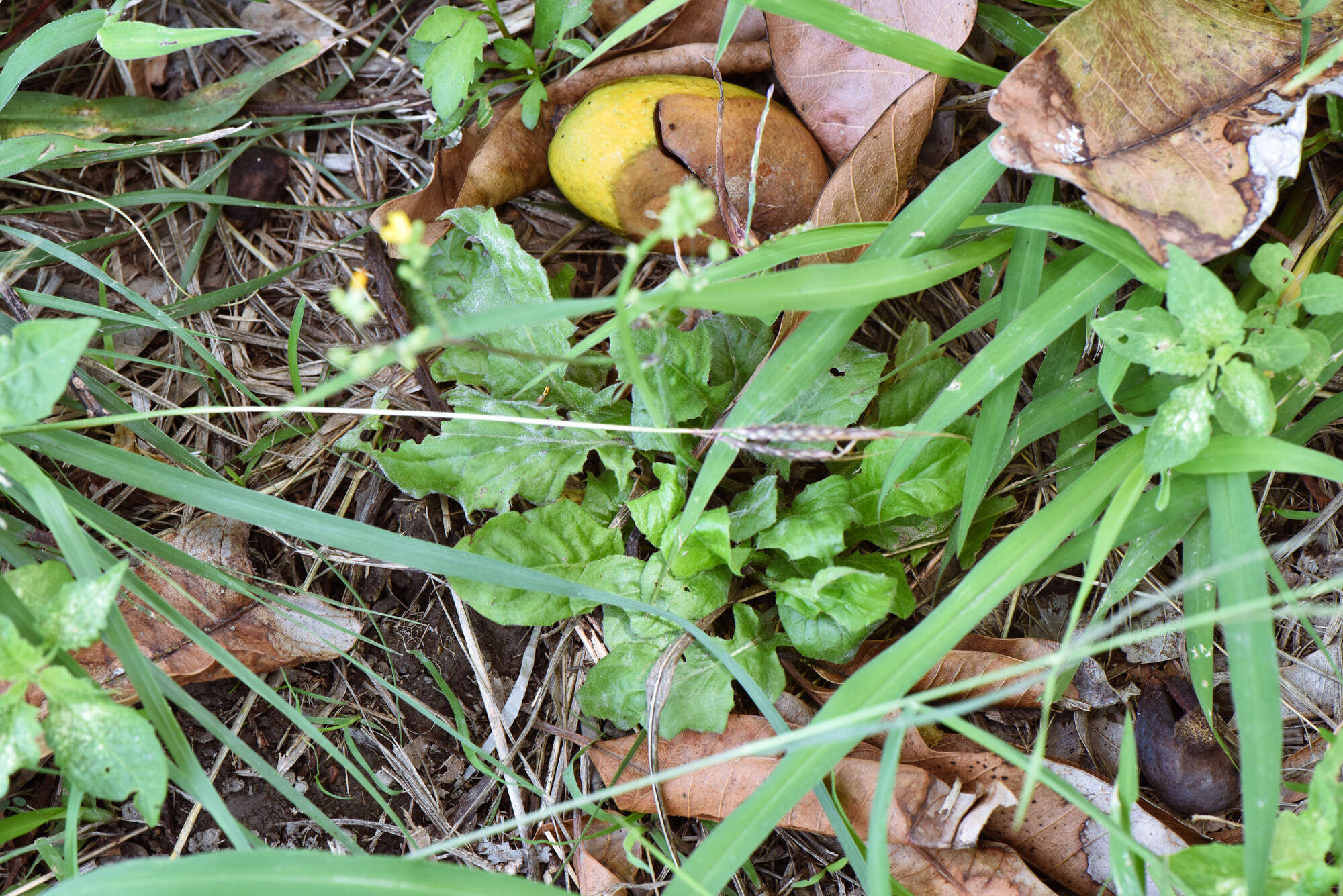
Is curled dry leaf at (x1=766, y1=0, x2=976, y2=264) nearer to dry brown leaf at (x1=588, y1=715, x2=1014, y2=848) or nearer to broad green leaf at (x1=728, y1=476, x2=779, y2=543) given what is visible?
broad green leaf at (x1=728, y1=476, x2=779, y2=543)

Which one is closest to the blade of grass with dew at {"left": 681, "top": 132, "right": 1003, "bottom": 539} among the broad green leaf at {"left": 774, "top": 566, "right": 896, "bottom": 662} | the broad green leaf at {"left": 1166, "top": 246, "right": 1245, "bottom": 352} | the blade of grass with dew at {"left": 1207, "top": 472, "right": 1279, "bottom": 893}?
the broad green leaf at {"left": 774, "top": 566, "right": 896, "bottom": 662}

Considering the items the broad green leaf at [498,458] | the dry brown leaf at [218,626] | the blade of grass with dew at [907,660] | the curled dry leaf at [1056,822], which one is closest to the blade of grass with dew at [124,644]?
the dry brown leaf at [218,626]

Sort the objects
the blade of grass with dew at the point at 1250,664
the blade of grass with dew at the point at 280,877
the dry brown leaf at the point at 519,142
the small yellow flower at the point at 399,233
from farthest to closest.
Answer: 1. the dry brown leaf at the point at 519,142
2. the blade of grass with dew at the point at 1250,664
3. the blade of grass with dew at the point at 280,877
4. the small yellow flower at the point at 399,233

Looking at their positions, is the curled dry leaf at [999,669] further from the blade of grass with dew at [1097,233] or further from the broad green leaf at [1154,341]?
the blade of grass with dew at [1097,233]

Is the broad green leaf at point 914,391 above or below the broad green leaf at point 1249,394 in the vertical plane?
below

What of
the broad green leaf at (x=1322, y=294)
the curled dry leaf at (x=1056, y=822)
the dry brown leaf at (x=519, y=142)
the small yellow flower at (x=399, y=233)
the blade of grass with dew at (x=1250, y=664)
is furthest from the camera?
the dry brown leaf at (x=519, y=142)

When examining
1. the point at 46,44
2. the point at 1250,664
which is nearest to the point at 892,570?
the point at 1250,664

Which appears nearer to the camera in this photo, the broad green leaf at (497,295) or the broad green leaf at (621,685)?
the broad green leaf at (621,685)

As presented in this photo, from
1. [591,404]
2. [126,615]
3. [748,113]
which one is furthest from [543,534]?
[748,113]

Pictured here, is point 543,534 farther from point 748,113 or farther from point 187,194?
point 187,194
